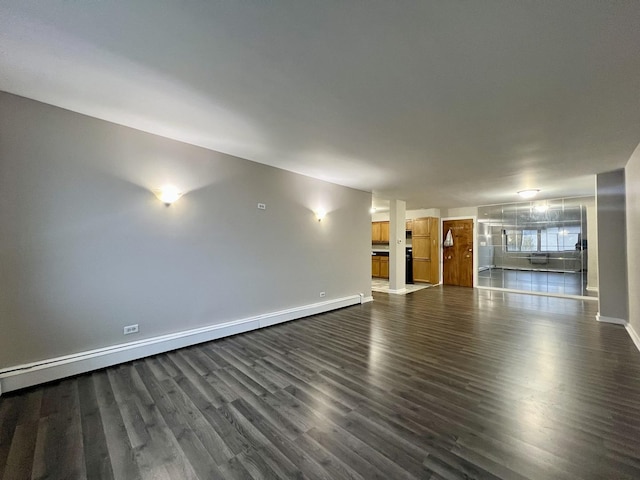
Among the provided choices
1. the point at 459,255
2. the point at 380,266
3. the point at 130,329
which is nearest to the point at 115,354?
the point at 130,329

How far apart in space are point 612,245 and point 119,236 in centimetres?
753

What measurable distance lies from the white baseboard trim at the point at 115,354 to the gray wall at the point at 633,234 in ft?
16.9

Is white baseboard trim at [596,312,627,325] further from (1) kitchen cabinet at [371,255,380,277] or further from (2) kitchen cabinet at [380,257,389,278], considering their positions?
(1) kitchen cabinet at [371,255,380,277]

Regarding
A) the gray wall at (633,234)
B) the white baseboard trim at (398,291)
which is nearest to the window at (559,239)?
the gray wall at (633,234)

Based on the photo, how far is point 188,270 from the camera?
350 cm

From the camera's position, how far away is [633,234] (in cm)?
379

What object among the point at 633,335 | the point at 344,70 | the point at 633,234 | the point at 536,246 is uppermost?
the point at 344,70

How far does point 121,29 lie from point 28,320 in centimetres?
272

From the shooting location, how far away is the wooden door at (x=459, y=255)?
8.66 metres

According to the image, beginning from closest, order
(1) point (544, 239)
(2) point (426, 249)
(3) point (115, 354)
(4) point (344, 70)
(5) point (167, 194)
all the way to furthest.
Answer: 1. (4) point (344, 70)
2. (3) point (115, 354)
3. (5) point (167, 194)
4. (1) point (544, 239)
5. (2) point (426, 249)

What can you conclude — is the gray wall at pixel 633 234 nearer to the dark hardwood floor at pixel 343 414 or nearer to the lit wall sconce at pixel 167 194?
the dark hardwood floor at pixel 343 414

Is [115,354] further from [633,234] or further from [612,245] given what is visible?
[612,245]

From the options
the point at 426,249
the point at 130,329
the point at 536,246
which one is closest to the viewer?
the point at 130,329

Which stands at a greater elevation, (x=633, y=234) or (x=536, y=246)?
(x=633, y=234)
